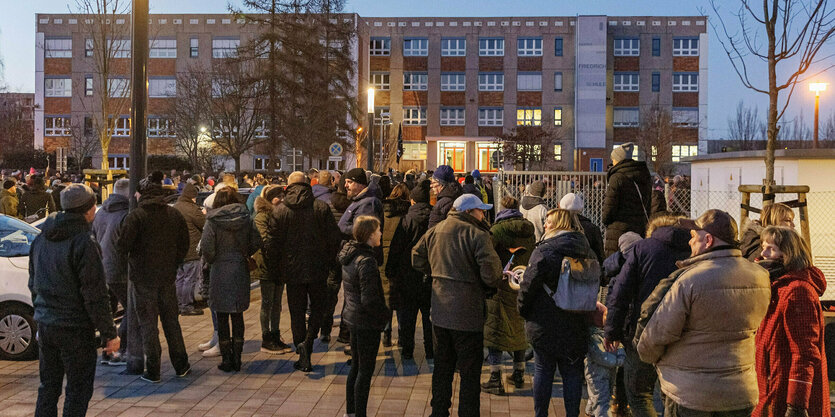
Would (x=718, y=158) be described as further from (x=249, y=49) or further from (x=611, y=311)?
(x=249, y=49)

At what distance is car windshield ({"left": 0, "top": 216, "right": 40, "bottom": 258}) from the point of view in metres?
8.77

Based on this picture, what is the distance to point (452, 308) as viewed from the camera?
6.20 metres

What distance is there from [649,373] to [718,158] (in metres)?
11.3

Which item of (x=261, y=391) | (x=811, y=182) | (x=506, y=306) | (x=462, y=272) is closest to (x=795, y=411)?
(x=462, y=272)

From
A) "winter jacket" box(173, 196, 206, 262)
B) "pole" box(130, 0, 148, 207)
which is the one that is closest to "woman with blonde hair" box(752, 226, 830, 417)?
"pole" box(130, 0, 148, 207)

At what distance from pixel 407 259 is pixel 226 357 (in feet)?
7.11

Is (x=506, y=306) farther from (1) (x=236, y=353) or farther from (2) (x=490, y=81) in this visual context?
(2) (x=490, y=81)

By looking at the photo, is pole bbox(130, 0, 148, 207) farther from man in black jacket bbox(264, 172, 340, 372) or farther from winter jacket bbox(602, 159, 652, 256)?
winter jacket bbox(602, 159, 652, 256)

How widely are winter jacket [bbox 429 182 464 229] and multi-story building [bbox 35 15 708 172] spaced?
183 ft

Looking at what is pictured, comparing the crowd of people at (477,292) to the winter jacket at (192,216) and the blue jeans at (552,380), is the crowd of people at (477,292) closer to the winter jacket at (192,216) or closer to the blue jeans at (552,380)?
the blue jeans at (552,380)

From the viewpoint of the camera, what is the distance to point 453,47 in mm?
66125

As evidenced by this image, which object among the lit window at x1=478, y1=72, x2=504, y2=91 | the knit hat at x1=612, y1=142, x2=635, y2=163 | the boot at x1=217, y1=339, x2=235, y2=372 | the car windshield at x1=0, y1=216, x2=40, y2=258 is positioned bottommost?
the boot at x1=217, y1=339, x2=235, y2=372

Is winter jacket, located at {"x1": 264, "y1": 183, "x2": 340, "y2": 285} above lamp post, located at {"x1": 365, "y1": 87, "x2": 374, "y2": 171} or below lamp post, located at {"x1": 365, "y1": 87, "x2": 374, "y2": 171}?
below

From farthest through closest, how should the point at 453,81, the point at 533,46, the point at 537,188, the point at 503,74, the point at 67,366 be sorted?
the point at 453,81
the point at 533,46
the point at 503,74
the point at 537,188
the point at 67,366
